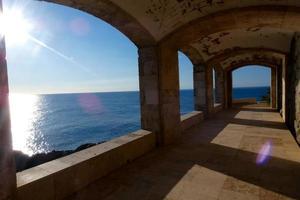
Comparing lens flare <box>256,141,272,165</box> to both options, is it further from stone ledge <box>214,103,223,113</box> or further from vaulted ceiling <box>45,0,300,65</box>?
stone ledge <box>214,103,223,113</box>

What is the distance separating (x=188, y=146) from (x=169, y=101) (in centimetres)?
107

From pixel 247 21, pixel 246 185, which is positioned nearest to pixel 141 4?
pixel 247 21

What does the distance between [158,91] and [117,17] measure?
1704mm

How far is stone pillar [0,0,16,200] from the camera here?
182cm

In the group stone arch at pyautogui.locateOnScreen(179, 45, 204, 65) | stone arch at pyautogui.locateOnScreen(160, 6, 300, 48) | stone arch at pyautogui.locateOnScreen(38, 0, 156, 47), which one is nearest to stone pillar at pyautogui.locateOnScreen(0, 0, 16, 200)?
stone arch at pyautogui.locateOnScreen(38, 0, 156, 47)

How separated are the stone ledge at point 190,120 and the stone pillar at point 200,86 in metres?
0.69

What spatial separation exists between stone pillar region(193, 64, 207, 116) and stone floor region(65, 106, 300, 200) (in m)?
3.62

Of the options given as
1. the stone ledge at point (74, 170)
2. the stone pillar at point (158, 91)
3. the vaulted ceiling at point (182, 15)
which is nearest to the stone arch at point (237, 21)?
the vaulted ceiling at point (182, 15)

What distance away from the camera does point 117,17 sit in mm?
3432

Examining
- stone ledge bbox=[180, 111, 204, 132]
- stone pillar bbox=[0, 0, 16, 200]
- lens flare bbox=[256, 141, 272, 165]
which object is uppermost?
stone pillar bbox=[0, 0, 16, 200]

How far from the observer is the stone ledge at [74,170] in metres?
2.17

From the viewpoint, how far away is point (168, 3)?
11.2ft

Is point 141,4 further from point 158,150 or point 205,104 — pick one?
point 205,104

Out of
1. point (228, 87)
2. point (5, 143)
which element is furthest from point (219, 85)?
point (5, 143)
